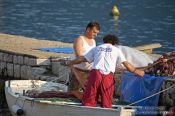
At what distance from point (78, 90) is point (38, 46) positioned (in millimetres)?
7128

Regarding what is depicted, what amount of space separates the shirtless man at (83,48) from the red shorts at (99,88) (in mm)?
609

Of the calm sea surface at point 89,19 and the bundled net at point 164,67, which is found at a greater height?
the calm sea surface at point 89,19

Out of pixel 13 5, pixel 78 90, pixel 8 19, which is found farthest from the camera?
pixel 13 5

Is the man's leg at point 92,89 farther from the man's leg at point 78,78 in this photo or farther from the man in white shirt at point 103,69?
the man's leg at point 78,78

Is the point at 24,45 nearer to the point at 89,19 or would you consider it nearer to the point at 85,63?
the point at 85,63

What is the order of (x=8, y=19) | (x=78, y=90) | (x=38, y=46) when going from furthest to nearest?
(x=8, y=19) → (x=38, y=46) → (x=78, y=90)

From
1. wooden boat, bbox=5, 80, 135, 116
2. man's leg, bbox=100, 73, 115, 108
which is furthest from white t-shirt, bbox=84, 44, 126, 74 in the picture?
wooden boat, bbox=5, 80, 135, 116

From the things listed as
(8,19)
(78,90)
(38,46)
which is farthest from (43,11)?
(78,90)

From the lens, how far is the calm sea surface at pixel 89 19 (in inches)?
1457

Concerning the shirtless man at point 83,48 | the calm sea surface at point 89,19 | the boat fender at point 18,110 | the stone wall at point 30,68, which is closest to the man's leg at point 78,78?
the shirtless man at point 83,48

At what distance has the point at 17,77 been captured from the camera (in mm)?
17781

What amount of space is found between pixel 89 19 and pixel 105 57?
34.8m

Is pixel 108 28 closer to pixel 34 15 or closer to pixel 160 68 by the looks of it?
pixel 34 15

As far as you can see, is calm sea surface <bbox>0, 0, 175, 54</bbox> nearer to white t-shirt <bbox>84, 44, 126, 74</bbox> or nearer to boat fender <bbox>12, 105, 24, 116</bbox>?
boat fender <bbox>12, 105, 24, 116</bbox>
